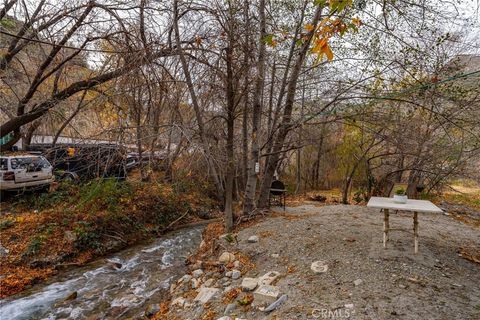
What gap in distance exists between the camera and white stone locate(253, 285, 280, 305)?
3.14m

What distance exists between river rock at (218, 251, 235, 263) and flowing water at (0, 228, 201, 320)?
996 millimetres

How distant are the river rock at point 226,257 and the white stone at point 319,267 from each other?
4.55ft

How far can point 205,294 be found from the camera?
3727 mm

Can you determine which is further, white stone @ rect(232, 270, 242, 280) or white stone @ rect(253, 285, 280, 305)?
white stone @ rect(232, 270, 242, 280)

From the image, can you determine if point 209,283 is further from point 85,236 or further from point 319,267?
point 85,236

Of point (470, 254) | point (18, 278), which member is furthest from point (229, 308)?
point (18, 278)

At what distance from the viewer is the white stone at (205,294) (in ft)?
11.8

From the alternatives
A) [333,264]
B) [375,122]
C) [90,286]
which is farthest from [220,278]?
[375,122]

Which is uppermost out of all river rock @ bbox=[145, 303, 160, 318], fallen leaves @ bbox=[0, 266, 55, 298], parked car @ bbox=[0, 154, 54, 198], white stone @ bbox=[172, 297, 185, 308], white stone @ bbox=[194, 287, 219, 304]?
parked car @ bbox=[0, 154, 54, 198]

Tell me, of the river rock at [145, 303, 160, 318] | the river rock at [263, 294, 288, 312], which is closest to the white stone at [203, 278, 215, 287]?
the river rock at [145, 303, 160, 318]

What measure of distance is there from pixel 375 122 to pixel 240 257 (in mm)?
3800

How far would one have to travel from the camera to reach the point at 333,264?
377 centimetres

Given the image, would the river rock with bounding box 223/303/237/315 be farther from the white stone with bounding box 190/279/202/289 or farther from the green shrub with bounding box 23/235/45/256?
the green shrub with bounding box 23/235/45/256

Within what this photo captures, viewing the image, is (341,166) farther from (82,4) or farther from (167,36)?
(82,4)
